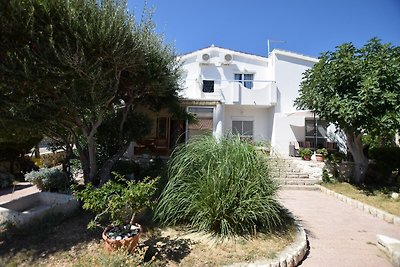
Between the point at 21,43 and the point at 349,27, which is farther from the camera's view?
the point at 349,27

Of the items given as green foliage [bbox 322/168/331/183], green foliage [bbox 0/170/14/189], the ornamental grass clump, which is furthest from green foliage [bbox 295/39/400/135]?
green foliage [bbox 0/170/14/189]

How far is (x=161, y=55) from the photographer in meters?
9.16

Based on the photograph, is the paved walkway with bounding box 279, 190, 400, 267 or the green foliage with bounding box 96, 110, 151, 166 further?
the green foliage with bounding box 96, 110, 151, 166

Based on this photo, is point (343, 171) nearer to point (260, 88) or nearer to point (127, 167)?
point (260, 88)

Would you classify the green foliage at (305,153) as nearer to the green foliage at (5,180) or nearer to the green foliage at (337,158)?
the green foliage at (337,158)

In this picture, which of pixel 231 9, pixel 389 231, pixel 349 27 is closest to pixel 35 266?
pixel 389 231

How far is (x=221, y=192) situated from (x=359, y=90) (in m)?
8.72

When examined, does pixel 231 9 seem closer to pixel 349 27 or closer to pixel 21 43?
pixel 349 27

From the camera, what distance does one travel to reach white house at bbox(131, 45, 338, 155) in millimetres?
20094

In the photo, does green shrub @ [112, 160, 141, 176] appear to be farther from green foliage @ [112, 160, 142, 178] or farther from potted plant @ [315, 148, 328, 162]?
potted plant @ [315, 148, 328, 162]

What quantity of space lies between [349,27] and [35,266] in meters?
10.5

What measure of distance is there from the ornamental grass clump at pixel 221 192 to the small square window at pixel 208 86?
47.7 ft

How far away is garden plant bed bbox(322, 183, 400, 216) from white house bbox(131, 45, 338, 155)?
23.7 ft

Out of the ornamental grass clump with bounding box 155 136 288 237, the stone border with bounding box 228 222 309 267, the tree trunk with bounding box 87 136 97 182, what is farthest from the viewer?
the tree trunk with bounding box 87 136 97 182
